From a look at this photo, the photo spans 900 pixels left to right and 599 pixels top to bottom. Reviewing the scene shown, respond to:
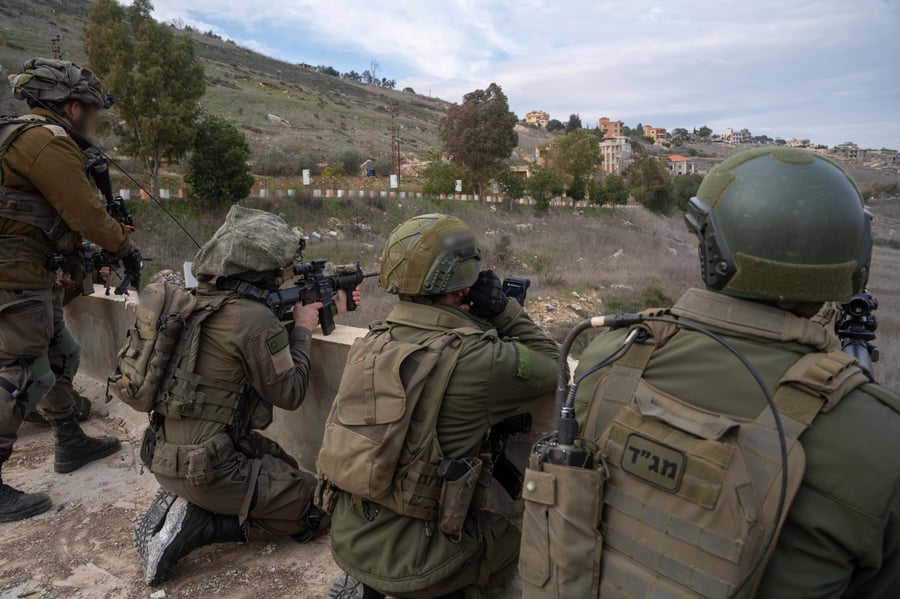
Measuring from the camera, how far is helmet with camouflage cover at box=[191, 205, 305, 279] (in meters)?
3.06

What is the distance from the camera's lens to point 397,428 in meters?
2.14

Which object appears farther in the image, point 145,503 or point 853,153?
point 853,153

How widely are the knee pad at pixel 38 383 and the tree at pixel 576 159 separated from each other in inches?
1277

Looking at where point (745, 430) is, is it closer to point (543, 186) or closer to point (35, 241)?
point (35, 241)

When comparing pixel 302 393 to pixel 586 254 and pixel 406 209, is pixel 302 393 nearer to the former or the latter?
pixel 586 254

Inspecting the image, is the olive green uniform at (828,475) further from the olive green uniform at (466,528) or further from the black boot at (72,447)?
the black boot at (72,447)

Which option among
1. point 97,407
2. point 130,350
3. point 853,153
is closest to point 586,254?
point 97,407

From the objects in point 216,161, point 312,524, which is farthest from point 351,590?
point 216,161

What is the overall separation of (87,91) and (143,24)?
1593 centimetres

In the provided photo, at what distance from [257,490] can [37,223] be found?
7.24 ft

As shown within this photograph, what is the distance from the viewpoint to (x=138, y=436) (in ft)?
16.0

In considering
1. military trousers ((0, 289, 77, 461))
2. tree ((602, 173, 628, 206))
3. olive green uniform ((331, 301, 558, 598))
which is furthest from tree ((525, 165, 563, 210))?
olive green uniform ((331, 301, 558, 598))

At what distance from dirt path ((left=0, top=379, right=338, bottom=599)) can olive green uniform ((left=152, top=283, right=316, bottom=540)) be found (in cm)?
23

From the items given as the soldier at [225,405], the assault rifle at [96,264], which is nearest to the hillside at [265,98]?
the assault rifle at [96,264]
